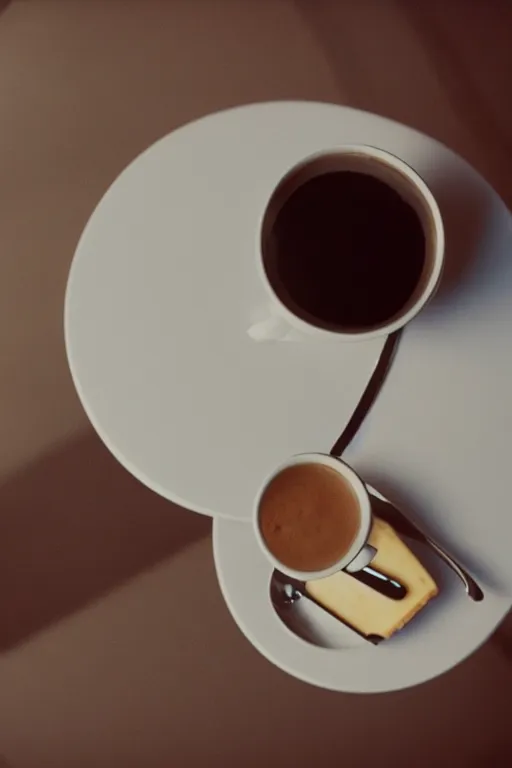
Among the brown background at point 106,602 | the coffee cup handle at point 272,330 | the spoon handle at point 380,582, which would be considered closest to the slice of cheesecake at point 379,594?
the spoon handle at point 380,582

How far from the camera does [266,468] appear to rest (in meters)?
0.80

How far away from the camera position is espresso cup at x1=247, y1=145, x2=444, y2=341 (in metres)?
0.69

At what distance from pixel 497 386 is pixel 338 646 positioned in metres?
0.32

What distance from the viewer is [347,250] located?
28.2 inches

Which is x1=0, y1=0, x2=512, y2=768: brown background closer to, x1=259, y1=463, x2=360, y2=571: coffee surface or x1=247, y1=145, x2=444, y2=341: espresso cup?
x1=259, y1=463, x2=360, y2=571: coffee surface

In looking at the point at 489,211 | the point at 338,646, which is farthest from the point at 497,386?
the point at 338,646

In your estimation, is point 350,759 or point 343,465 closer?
point 343,465

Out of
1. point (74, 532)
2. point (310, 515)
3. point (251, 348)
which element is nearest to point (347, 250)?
point (251, 348)

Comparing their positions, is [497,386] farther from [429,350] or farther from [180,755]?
[180,755]

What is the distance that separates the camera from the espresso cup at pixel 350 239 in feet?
2.28

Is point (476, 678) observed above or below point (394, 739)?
above

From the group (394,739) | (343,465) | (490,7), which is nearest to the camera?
(343,465)

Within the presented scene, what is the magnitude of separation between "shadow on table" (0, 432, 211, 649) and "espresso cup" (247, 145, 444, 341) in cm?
61

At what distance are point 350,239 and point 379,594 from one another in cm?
35
